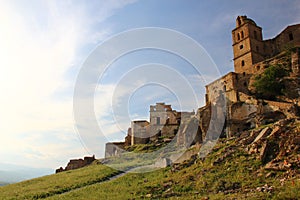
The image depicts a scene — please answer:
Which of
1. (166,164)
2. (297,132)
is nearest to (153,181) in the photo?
(166,164)

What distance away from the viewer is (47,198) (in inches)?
909

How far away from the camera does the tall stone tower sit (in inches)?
2314

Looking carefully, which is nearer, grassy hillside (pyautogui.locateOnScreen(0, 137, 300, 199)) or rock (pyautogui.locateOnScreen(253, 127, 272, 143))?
grassy hillside (pyautogui.locateOnScreen(0, 137, 300, 199))

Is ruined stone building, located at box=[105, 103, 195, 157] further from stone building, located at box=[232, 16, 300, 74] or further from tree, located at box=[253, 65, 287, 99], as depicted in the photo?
stone building, located at box=[232, 16, 300, 74]

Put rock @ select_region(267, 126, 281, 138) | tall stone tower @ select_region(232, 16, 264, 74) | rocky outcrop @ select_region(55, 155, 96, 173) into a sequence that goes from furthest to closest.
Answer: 1. tall stone tower @ select_region(232, 16, 264, 74)
2. rocky outcrop @ select_region(55, 155, 96, 173)
3. rock @ select_region(267, 126, 281, 138)

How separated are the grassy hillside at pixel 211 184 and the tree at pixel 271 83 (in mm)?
21549

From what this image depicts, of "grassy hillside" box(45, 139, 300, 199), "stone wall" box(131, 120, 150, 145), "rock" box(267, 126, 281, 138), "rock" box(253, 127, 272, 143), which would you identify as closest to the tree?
"grassy hillside" box(45, 139, 300, 199)

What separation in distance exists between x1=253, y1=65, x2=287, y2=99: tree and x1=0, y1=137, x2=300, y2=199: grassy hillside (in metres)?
Answer: 21.5

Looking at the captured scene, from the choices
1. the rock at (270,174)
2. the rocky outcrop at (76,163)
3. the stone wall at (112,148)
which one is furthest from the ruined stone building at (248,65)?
the rocky outcrop at (76,163)

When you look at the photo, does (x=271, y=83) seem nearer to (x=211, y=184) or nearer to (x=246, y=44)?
(x=246, y=44)

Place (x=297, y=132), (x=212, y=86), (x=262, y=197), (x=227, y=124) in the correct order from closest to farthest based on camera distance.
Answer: (x=262, y=197), (x=297, y=132), (x=227, y=124), (x=212, y=86)

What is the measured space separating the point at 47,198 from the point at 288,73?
41224mm

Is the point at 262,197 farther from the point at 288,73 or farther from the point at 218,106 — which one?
the point at 288,73

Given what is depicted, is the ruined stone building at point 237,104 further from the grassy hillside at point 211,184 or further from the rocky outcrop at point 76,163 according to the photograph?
the grassy hillside at point 211,184
